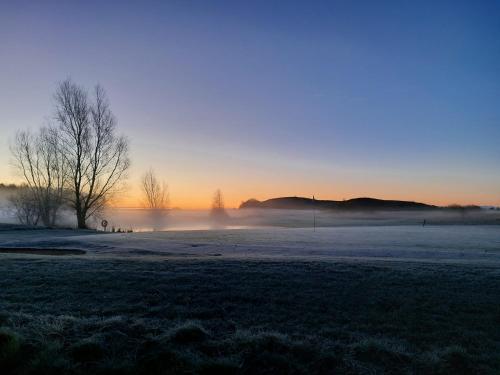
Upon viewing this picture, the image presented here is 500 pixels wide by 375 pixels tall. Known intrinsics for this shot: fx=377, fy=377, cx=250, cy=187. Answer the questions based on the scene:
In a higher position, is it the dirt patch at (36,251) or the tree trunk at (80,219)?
the tree trunk at (80,219)

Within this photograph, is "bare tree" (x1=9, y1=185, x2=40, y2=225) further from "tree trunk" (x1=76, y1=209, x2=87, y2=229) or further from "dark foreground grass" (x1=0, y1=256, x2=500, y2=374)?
"dark foreground grass" (x1=0, y1=256, x2=500, y2=374)

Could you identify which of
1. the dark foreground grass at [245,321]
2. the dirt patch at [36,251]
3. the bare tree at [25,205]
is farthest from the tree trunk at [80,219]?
the dark foreground grass at [245,321]

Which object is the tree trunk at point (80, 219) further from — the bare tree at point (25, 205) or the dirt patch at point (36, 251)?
the dirt patch at point (36, 251)

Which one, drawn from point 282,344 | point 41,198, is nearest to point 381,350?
point 282,344

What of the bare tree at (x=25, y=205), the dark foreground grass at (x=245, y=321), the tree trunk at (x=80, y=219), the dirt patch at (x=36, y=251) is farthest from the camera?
the bare tree at (x=25, y=205)

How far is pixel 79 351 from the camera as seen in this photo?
16.9ft

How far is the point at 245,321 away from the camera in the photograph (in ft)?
21.6

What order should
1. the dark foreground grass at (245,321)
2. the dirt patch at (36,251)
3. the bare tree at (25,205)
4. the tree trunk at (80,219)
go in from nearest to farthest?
the dark foreground grass at (245,321) → the dirt patch at (36,251) → the tree trunk at (80,219) → the bare tree at (25,205)

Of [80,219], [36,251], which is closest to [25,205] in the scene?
[80,219]

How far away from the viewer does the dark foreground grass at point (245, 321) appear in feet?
16.2

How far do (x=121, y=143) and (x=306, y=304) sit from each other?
3825 cm

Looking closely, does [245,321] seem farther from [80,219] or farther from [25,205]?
[25,205]

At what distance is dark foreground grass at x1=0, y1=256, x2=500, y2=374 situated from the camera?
16.2 ft

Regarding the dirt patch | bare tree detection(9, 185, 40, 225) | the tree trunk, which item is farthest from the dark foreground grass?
bare tree detection(9, 185, 40, 225)
